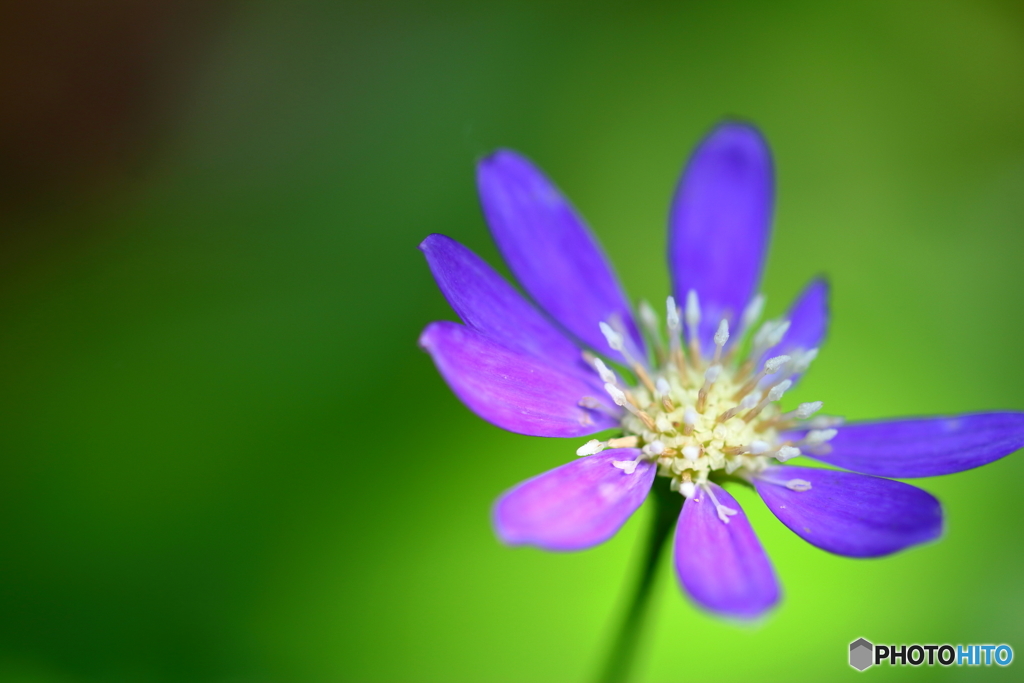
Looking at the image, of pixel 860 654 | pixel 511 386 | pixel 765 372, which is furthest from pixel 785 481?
pixel 860 654

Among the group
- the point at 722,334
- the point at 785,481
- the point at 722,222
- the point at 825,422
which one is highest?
the point at 722,222

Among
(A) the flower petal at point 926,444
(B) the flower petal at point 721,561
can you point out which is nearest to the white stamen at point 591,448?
(B) the flower petal at point 721,561

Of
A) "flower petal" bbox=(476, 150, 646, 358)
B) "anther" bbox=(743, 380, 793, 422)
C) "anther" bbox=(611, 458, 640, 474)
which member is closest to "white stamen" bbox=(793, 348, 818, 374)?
"anther" bbox=(743, 380, 793, 422)

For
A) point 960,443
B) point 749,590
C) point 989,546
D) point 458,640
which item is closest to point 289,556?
point 458,640

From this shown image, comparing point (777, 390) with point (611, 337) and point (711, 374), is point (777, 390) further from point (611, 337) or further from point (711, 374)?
point (611, 337)

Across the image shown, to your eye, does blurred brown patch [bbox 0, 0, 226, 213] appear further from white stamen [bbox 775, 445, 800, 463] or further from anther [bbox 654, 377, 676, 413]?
white stamen [bbox 775, 445, 800, 463]

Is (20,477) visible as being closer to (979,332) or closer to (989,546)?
(989,546)
